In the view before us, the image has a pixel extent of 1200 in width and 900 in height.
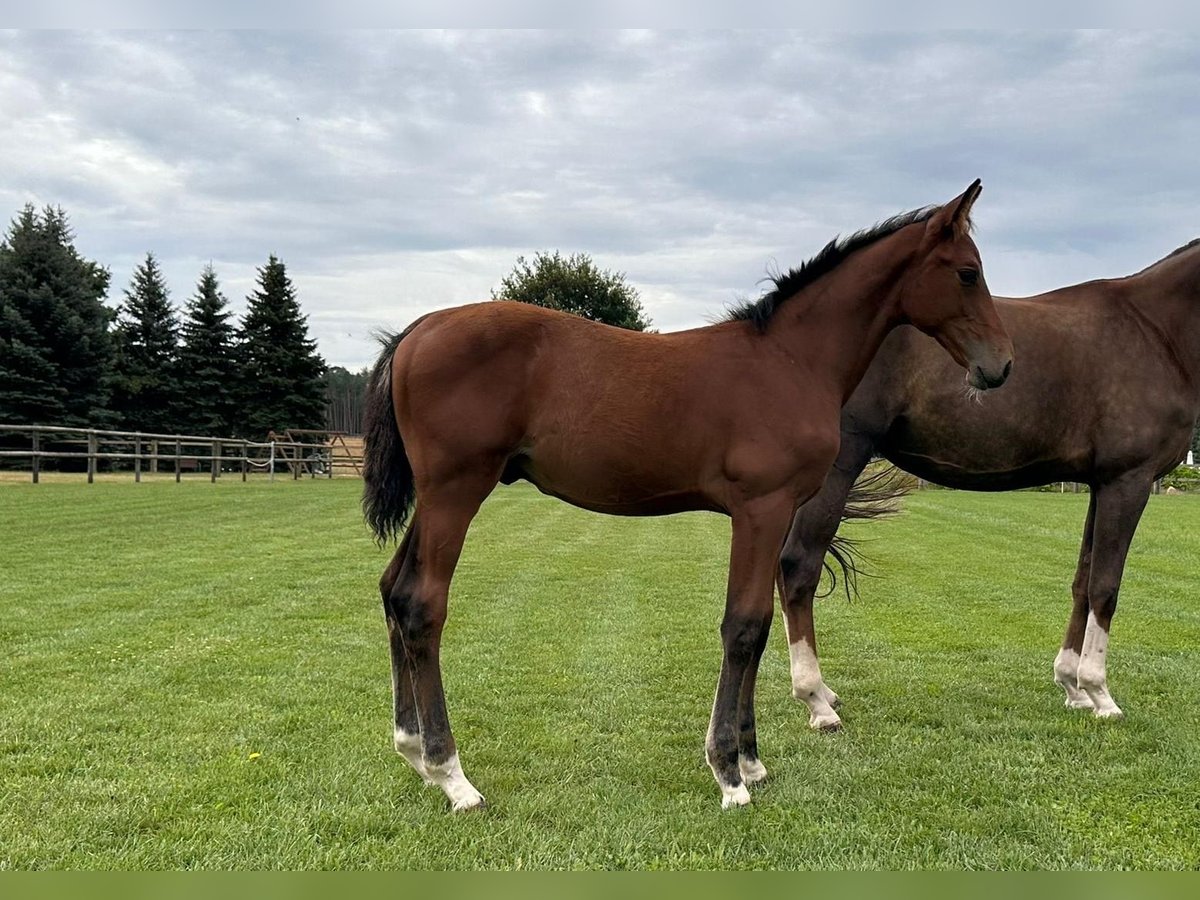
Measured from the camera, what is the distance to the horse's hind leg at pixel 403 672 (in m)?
3.70

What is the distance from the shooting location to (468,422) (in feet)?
11.5

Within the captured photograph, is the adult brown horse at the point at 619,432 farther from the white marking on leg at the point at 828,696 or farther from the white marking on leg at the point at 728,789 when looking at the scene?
the white marking on leg at the point at 828,696

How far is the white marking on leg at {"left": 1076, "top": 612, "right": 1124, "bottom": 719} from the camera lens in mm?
4809

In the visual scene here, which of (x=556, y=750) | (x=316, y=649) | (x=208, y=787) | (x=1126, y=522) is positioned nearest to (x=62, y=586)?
(x=316, y=649)

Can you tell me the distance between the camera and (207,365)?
40469 mm

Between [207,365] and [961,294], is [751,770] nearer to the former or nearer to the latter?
[961,294]

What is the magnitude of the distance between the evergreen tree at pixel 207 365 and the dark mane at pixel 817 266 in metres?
40.1

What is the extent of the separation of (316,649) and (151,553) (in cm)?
540

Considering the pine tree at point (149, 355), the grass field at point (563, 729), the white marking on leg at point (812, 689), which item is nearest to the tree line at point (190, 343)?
the pine tree at point (149, 355)

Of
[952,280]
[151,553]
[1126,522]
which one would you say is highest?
[952,280]

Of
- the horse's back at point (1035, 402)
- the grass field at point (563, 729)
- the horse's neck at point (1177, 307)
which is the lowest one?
the grass field at point (563, 729)

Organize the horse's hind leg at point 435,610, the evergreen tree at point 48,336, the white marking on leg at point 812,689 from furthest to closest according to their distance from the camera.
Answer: the evergreen tree at point 48,336, the white marking on leg at point 812,689, the horse's hind leg at point 435,610

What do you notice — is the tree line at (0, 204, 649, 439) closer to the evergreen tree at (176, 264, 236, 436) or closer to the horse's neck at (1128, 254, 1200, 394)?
the evergreen tree at (176, 264, 236, 436)

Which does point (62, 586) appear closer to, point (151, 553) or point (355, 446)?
point (151, 553)
